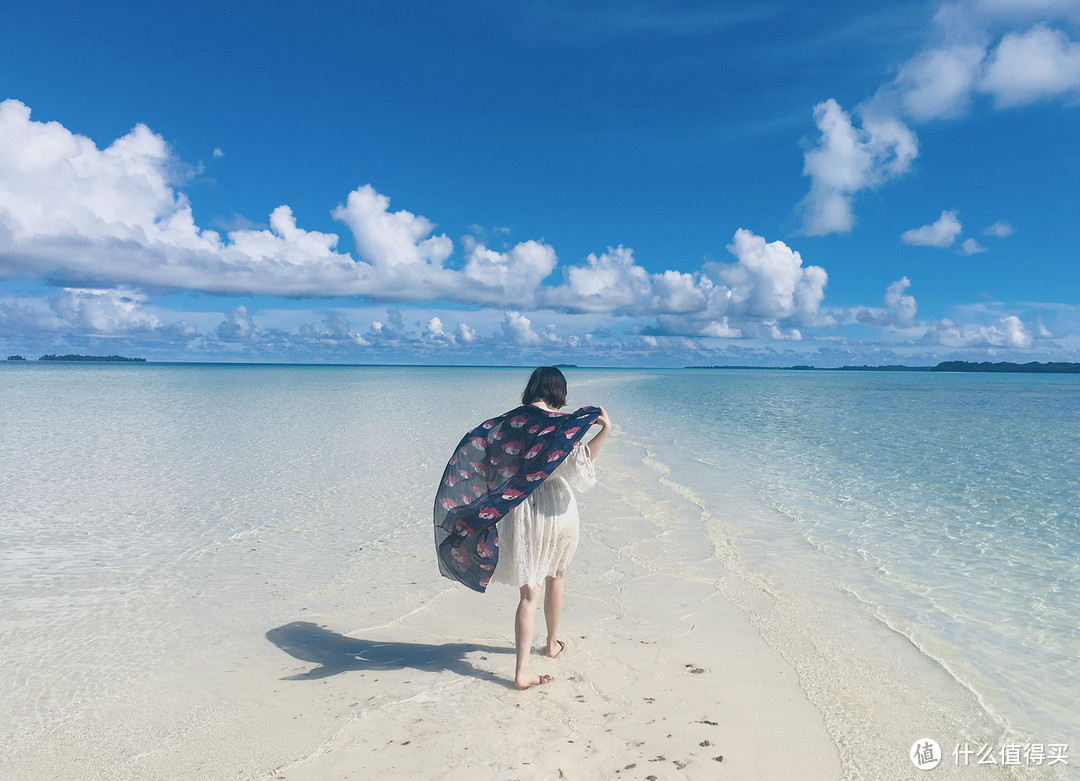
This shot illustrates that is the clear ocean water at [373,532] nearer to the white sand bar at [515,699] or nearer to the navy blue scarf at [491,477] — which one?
the white sand bar at [515,699]

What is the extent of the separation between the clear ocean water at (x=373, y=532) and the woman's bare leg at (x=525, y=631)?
2.72 meters

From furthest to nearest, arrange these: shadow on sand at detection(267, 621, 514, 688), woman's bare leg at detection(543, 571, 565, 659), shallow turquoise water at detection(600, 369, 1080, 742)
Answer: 1. shallow turquoise water at detection(600, 369, 1080, 742)
2. shadow on sand at detection(267, 621, 514, 688)
3. woman's bare leg at detection(543, 571, 565, 659)

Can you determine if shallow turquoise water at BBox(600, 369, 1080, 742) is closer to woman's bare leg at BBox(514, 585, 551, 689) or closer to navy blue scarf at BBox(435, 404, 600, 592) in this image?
woman's bare leg at BBox(514, 585, 551, 689)

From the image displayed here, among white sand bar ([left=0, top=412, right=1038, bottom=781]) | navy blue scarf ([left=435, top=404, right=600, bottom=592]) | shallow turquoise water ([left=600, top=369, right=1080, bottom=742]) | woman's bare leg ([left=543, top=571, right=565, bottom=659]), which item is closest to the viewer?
white sand bar ([left=0, top=412, right=1038, bottom=781])

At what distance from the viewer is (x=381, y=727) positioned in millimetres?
4145

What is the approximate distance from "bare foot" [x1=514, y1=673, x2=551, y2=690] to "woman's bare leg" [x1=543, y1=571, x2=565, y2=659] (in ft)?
1.36

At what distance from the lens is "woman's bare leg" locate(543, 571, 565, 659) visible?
15.6ft

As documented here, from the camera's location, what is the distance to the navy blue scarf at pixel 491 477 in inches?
171

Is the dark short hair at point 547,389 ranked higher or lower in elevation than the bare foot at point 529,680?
higher

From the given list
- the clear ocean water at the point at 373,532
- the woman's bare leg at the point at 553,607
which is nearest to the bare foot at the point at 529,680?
the woman's bare leg at the point at 553,607

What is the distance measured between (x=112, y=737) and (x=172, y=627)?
186cm

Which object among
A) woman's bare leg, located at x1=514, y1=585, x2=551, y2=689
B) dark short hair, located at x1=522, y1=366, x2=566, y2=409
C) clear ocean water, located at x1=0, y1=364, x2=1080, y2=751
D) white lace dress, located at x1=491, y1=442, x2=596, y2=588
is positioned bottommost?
clear ocean water, located at x1=0, y1=364, x2=1080, y2=751

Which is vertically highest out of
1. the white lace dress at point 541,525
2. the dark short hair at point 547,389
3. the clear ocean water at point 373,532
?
the dark short hair at point 547,389

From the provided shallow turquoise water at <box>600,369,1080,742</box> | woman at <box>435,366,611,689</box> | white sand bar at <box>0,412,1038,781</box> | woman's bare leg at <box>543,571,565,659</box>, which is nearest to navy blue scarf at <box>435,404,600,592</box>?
woman at <box>435,366,611,689</box>
